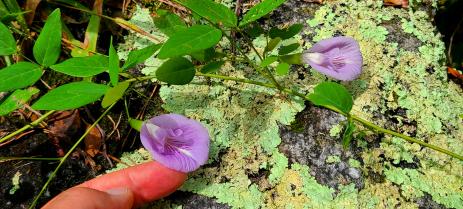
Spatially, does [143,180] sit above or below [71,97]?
below

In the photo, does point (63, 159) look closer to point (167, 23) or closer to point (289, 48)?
point (167, 23)

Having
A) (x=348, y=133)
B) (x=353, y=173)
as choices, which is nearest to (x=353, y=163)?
(x=353, y=173)

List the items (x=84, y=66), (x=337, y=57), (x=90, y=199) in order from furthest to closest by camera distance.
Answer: (x=337, y=57) < (x=84, y=66) < (x=90, y=199)

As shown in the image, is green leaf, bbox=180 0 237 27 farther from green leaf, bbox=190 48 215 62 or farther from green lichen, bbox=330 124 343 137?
green lichen, bbox=330 124 343 137

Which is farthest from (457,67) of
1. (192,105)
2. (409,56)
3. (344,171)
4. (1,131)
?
(1,131)

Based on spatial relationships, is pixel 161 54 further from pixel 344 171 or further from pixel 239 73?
pixel 344 171

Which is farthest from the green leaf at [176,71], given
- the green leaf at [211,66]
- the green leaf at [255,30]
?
the green leaf at [255,30]

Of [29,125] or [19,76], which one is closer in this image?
[19,76]

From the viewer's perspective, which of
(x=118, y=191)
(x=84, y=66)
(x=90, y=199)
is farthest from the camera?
(x=84, y=66)
